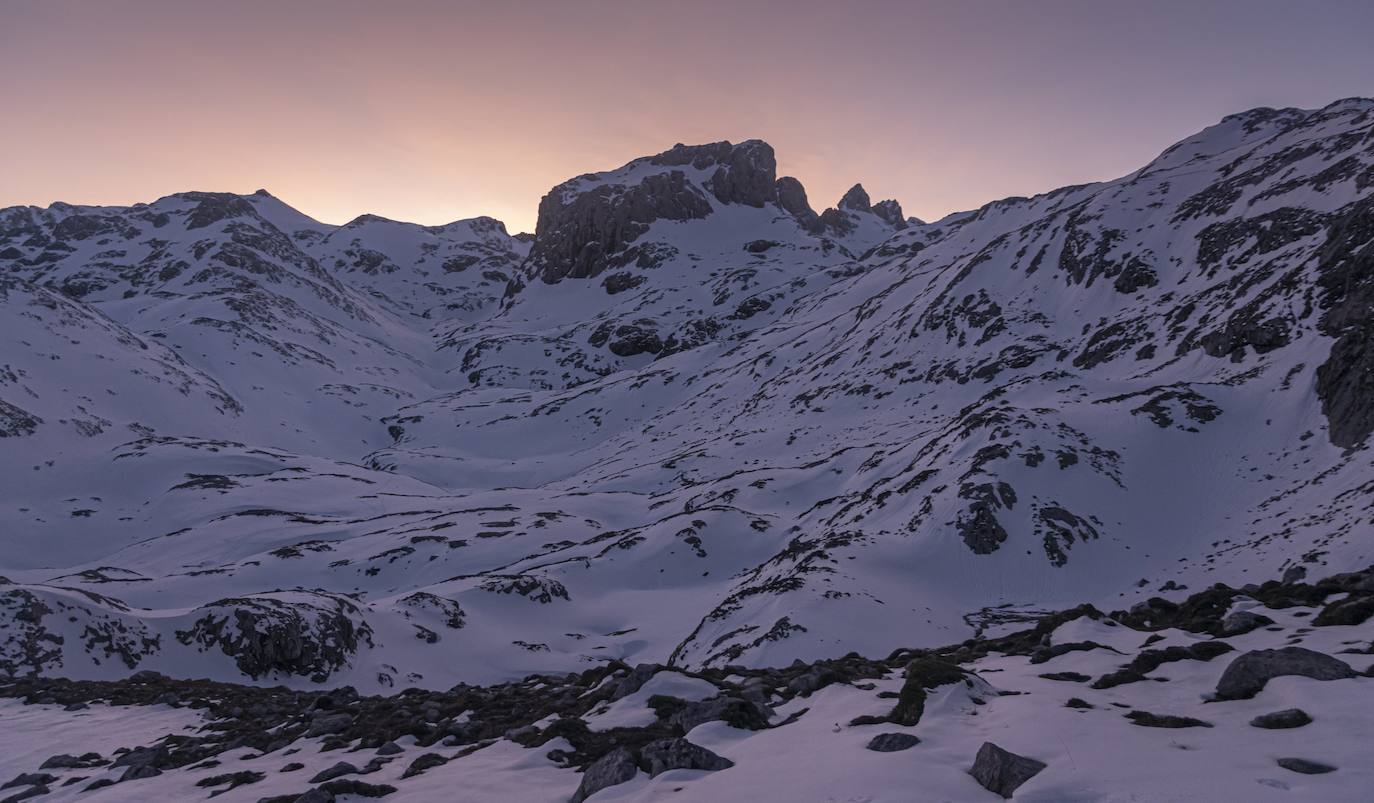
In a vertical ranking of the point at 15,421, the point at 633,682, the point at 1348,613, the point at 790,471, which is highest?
the point at 15,421

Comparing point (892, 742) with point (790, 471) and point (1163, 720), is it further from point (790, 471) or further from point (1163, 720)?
point (790, 471)

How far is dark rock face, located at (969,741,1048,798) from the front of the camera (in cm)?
723

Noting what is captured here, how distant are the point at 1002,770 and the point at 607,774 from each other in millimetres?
4820

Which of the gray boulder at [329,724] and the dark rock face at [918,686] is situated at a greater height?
the dark rock face at [918,686]

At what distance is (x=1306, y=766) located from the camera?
659 centimetres

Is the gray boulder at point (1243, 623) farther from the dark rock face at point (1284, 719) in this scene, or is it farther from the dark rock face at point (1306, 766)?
the dark rock face at point (1306, 766)

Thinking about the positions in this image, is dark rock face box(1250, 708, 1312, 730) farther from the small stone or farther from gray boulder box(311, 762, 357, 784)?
gray boulder box(311, 762, 357, 784)

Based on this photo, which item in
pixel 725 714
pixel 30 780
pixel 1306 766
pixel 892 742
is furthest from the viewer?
pixel 30 780

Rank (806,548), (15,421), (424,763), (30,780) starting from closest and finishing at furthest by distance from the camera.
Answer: (424,763) < (30,780) < (806,548) < (15,421)

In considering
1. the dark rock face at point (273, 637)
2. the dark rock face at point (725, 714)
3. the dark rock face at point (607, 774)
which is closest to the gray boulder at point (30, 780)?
the dark rock face at point (607, 774)

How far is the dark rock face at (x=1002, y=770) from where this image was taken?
7234 millimetres

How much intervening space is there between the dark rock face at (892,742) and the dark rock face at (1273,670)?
4156 millimetres

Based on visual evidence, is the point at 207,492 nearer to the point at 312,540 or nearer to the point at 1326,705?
the point at 312,540

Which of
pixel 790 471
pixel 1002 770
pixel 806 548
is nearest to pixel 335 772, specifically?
pixel 1002 770
